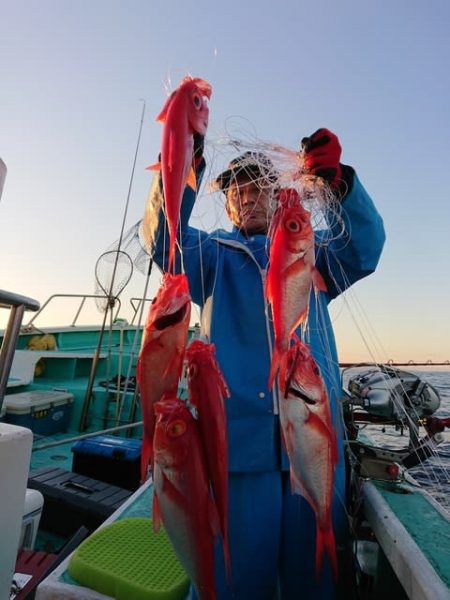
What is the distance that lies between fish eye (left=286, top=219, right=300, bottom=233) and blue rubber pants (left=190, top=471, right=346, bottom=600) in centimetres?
124

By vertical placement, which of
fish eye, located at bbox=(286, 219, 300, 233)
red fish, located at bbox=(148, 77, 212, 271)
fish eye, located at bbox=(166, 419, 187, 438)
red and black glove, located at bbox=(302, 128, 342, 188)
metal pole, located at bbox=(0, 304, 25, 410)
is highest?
red and black glove, located at bbox=(302, 128, 342, 188)

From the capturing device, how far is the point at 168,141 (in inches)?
52.8

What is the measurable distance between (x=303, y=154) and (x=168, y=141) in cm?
65

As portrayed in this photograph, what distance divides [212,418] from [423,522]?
154 cm

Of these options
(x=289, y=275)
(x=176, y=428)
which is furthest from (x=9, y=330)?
(x=289, y=275)

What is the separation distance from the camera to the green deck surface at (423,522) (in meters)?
1.74

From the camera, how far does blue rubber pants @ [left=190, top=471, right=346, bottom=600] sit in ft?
6.42

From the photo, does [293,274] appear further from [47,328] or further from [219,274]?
[47,328]

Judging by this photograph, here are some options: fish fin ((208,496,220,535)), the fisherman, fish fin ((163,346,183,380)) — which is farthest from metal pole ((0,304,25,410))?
fish fin ((208,496,220,535))

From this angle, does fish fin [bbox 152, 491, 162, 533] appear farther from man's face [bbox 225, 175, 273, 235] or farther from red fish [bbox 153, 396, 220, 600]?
man's face [bbox 225, 175, 273, 235]

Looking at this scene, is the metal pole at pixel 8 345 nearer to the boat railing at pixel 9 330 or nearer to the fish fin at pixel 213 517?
the boat railing at pixel 9 330

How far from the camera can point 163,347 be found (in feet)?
4.23

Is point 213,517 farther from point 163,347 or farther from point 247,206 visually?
point 247,206

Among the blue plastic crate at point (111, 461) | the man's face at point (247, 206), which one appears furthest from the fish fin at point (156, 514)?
the blue plastic crate at point (111, 461)
